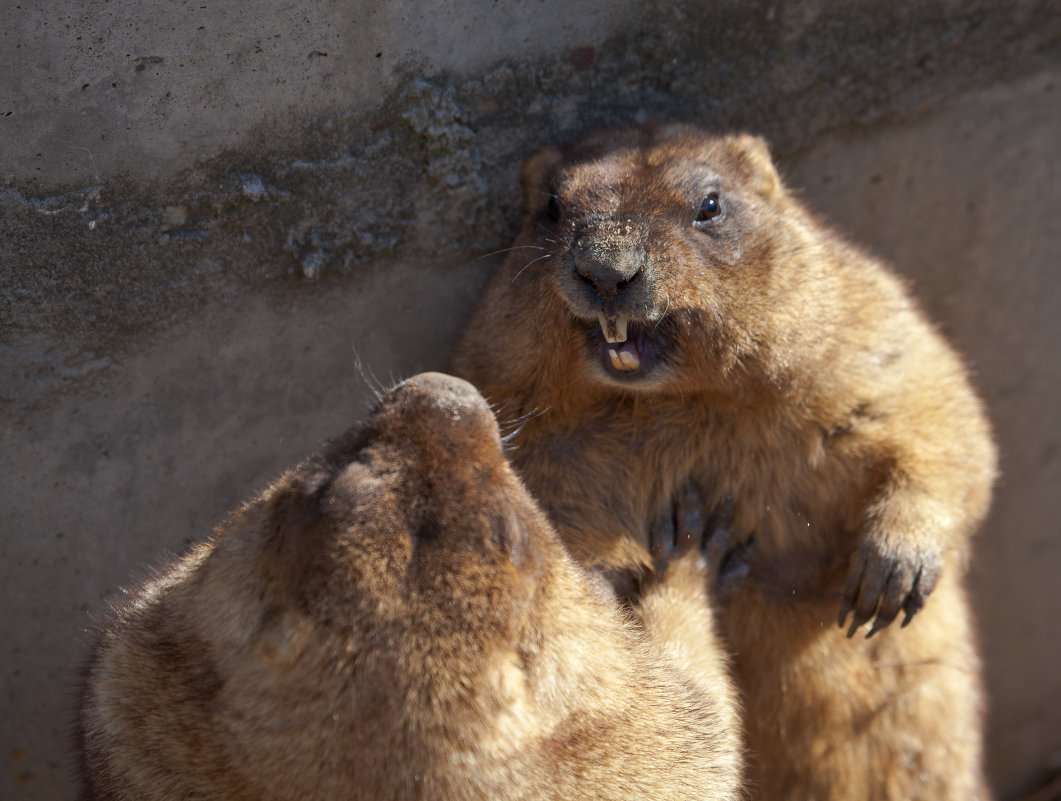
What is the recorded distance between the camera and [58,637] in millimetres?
4188

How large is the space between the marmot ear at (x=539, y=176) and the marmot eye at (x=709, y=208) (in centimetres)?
58

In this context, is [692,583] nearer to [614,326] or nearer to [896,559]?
[896,559]

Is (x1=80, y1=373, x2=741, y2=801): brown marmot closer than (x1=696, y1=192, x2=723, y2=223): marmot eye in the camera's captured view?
Yes

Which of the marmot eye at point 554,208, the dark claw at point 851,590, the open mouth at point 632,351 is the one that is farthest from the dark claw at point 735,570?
the marmot eye at point 554,208

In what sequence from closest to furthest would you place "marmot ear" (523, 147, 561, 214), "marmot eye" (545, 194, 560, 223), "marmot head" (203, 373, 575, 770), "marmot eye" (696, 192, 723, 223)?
"marmot head" (203, 373, 575, 770), "marmot eye" (696, 192, 723, 223), "marmot eye" (545, 194, 560, 223), "marmot ear" (523, 147, 561, 214)

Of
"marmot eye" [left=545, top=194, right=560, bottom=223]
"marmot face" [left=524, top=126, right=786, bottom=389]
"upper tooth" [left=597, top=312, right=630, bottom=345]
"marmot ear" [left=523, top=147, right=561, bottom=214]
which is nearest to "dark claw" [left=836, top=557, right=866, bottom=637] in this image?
"marmot face" [left=524, top=126, right=786, bottom=389]

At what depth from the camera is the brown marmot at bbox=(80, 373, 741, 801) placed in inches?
105

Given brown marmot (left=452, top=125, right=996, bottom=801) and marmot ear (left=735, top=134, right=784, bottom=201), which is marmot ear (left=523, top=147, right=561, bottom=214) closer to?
brown marmot (left=452, top=125, right=996, bottom=801)

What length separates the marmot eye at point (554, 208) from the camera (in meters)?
3.67

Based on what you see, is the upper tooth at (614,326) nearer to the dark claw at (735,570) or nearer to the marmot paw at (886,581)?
the dark claw at (735,570)

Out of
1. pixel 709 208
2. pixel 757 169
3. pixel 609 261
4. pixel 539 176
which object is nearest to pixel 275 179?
pixel 539 176

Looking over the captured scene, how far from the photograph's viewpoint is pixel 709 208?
3588 millimetres

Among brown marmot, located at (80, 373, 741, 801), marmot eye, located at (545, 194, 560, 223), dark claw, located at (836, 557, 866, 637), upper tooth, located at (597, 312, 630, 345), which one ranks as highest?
marmot eye, located at (545, 194, 560, 223)

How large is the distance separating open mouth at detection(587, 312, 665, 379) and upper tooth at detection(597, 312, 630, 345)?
2cm
